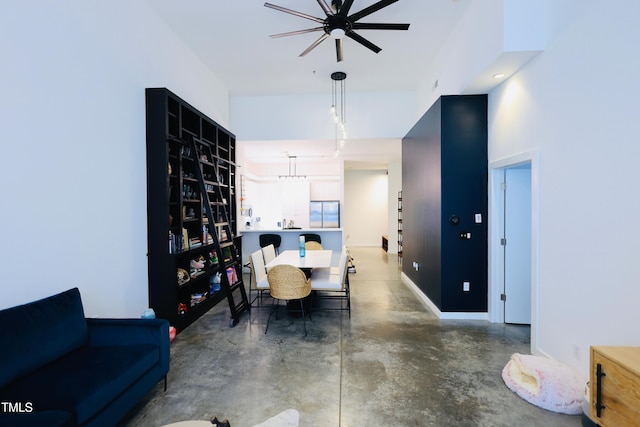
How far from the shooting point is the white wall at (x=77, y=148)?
201 centimetres

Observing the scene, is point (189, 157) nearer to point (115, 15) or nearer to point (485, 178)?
point (115, 15)

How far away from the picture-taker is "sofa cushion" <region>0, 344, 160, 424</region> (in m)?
1.54

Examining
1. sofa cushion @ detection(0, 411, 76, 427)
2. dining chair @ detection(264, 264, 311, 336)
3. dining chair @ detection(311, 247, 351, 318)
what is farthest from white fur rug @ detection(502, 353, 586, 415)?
sofa cushion @ detection(0, 411, 76, 427)

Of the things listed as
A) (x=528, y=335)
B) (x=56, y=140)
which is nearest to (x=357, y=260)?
(x=528, y=335)

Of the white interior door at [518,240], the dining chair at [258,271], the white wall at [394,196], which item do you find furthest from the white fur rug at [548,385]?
the white wall at [394,196]

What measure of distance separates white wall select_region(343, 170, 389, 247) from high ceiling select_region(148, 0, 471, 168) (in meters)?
4.82

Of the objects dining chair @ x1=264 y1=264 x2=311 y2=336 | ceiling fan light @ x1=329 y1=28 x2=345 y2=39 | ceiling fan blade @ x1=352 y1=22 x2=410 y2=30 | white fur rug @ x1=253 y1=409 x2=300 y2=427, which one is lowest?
white fur rug @ x1=253 y1=409 x2=300 y2=427

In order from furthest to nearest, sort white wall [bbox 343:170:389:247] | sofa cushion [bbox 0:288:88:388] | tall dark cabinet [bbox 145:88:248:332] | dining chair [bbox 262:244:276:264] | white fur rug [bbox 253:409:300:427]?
white wall [bbox 343:170:389:247] → dining chair [bbox 262:244:276:264] → tall dark cabinet [bbox 145:88:248:332] → white fur rug [bbox 253:409:300:427] → sofa cushion [bbox 0:288:88:388]

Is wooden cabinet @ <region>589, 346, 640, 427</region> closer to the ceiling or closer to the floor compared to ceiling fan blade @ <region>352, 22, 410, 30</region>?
closer to the floor

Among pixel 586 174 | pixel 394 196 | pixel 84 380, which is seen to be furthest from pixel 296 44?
pixel 394 196

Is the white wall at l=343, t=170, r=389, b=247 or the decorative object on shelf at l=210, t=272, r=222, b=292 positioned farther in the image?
the white wall at l=343, t=170, r=389, b=247

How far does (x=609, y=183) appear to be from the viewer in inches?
80.2

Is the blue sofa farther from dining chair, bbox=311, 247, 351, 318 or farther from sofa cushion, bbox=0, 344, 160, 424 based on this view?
dining chair, bbox=311, 247, 351, 318

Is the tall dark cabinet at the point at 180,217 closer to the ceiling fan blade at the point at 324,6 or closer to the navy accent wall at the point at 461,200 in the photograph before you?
the ceiling fan blade at the point at 324,6
